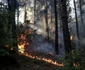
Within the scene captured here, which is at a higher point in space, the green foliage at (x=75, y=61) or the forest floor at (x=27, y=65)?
the green foliage at (x=75, y=61)

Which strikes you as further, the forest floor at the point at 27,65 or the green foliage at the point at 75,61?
the forest floor at the point at 27,65

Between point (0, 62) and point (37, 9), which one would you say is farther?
point (37, 9)

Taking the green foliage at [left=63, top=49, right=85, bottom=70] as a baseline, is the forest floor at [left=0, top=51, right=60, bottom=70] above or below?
below

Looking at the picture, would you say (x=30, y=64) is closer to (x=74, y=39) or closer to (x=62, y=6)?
(x=62, y=6)

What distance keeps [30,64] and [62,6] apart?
438cm

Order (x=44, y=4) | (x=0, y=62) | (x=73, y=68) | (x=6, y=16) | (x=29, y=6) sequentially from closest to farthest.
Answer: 1. (x=73, y=68)
2. (x=6, y=16)
3. (x=0, y=62)
4. (x=44, y=4)
5. (x=29, y=6)

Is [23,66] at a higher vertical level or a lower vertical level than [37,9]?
lower

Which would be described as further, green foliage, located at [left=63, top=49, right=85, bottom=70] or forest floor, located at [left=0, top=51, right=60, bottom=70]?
forest floor, located at [left=0, top=51, right=60, bottom=70]

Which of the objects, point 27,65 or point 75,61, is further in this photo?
point 27,65

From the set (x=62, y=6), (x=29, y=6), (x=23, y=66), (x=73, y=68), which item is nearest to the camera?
(x=73, y=68)

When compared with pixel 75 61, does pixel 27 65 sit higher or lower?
lower

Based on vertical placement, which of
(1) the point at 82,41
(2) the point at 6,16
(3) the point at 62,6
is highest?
(3) the point at 62,6

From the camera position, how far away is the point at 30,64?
34.5ft

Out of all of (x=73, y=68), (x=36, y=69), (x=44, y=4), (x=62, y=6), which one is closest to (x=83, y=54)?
(x=73, y=68)
